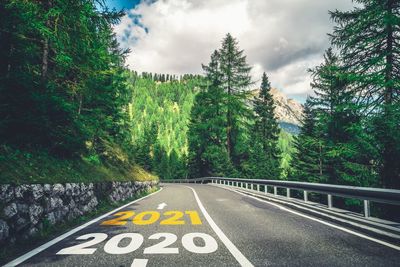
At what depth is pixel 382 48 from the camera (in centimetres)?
1402

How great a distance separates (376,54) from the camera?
14219mm

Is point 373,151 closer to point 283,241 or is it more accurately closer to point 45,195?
point 283,241

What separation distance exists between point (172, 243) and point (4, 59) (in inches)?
246

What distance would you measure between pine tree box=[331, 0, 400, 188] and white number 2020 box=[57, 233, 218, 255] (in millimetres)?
9606

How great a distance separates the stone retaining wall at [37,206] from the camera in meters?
4.94

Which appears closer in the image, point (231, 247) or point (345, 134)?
point (231, 247)

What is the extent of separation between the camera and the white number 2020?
4.56 metres

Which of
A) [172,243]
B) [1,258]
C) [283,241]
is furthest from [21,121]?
[283,241]

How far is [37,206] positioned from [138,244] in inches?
108

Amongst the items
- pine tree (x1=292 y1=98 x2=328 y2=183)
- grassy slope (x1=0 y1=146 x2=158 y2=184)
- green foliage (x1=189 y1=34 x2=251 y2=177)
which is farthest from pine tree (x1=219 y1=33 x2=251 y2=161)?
grassy slope (x1=0 y1=146 x2=158 y2=184)

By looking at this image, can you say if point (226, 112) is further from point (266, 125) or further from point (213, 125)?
point (266, 125)

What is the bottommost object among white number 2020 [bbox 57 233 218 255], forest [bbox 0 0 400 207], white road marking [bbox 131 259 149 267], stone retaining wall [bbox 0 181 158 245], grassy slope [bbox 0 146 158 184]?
white number 2020 [bbox 57 233 218 255]

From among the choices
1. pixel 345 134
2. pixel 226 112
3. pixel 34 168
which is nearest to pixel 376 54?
pixel 345 134

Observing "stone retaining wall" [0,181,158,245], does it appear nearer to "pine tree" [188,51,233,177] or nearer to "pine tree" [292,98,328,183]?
"pine tree" [292,98,328,183]
